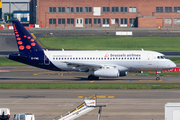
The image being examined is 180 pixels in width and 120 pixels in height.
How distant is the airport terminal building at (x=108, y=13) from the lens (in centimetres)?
14188

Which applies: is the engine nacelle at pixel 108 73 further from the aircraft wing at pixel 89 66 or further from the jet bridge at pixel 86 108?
the jet bridge at pixel 86 108

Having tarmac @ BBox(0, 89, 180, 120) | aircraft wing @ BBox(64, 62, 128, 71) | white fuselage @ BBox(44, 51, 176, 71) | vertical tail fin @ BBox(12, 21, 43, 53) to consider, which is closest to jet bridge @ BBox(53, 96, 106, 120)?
tarmac @ BBox(0, 89, 180, 120)

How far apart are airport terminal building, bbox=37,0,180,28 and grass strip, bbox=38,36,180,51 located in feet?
130

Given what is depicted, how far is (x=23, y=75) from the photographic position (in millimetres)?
54750

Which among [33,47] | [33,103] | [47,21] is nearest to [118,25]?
[47,21]

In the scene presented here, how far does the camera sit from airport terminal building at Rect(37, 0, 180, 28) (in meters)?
142

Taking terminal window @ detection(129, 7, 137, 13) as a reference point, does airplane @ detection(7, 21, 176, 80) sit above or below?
below

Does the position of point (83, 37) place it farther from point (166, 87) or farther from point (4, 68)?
point (166, 87)

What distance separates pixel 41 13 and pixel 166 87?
10763 cm

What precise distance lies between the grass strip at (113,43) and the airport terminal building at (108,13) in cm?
3975

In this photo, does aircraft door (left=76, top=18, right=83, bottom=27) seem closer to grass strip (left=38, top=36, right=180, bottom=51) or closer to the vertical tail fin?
grass strip (left=38, top=36, right=180, bottom=51)

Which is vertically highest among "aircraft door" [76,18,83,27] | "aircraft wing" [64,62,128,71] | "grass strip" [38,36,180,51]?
"aircraft door" [76,18,83,27]

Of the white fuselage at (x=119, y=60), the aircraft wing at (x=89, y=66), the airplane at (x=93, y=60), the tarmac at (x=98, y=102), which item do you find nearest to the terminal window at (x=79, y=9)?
the airplane at (x=93, y=60)

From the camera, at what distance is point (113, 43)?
318 ft
